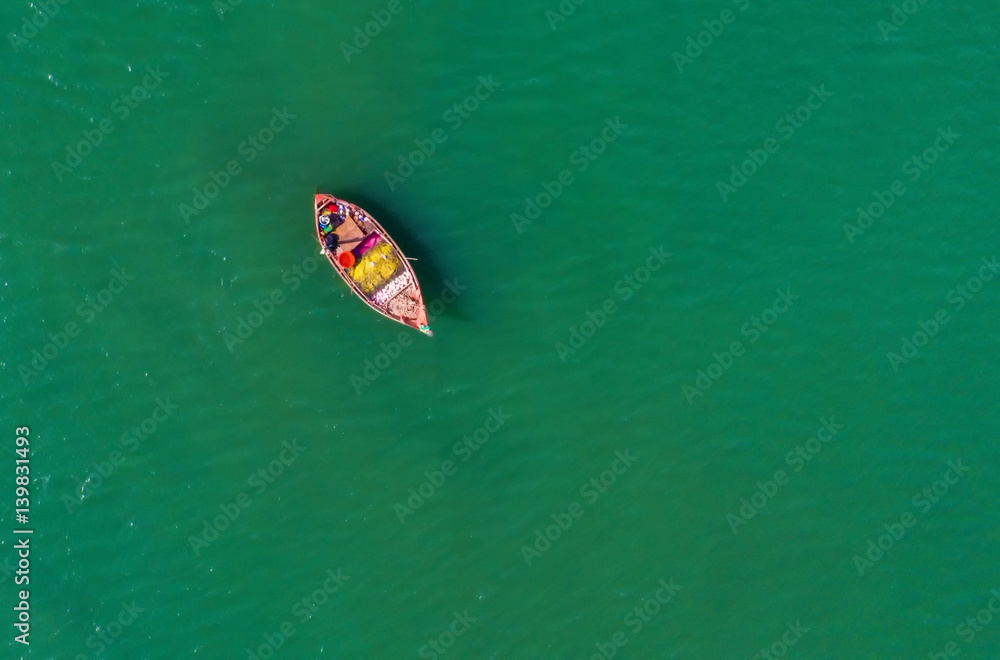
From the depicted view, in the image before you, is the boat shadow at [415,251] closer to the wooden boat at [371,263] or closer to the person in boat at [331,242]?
the wooden boat at [371,263]

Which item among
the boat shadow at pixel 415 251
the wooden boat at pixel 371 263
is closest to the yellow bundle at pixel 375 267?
the wooden boat at pixel 371 263

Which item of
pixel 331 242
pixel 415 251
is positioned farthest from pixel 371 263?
pixel 415 251

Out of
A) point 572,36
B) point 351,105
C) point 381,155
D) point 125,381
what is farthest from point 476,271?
point 125,381

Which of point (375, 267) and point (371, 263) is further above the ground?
point (371, 263)

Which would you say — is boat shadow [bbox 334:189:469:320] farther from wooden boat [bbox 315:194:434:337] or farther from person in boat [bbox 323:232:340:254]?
person in boat [bbox 323:232:340:254]

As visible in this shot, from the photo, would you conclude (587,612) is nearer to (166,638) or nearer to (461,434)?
(461,434)

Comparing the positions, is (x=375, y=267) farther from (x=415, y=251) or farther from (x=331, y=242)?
(x=331, y=242)

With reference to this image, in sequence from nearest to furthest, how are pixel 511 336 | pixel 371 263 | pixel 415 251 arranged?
pixel 371 263 → pixel 415 251 → pixel 511 336

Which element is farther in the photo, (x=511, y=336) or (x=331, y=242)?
(x=511, y=336)
